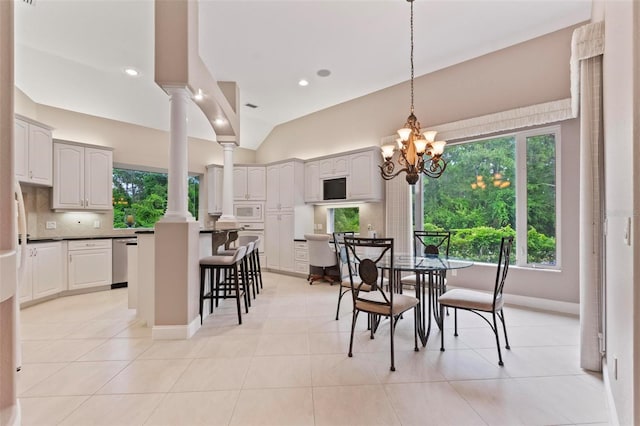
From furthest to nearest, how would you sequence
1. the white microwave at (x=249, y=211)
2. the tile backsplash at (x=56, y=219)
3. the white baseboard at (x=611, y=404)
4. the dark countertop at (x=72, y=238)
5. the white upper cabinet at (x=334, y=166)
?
the white microwave at (x=249, y=211)
the white upper cabinet at (x=334, y=166)
the tile backsplash at (x=56, y=219)
the dark countertop at (x=72, y=238)
the white baseboard at (x=611, y=404)

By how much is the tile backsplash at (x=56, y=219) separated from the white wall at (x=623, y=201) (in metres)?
6.51

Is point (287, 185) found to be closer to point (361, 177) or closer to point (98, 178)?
point (361, 177)

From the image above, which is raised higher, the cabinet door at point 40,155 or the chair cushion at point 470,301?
the cabinet door at point 40,155

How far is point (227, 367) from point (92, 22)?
425 centimetres

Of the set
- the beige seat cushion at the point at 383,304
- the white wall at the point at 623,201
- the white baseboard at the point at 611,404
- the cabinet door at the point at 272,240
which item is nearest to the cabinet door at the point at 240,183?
the cabinet door at the point at 272,240

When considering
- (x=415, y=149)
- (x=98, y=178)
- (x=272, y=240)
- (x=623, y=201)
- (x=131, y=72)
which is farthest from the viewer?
(x=272, y=240)

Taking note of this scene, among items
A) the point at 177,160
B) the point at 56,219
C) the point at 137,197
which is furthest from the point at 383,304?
the point at 137,197

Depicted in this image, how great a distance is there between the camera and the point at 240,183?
21.7 ft

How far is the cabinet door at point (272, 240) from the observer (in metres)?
6.27

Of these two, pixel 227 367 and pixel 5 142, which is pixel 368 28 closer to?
pixel 5 142

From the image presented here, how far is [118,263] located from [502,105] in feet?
21.8

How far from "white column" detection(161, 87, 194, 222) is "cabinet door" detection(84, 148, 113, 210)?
9.77 ft

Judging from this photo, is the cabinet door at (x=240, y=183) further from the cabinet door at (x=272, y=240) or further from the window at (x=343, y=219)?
the window at (x=343, y=219)

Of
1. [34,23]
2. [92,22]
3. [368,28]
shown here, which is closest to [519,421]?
[368,28]
